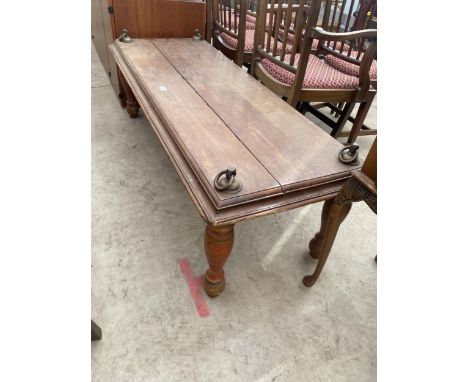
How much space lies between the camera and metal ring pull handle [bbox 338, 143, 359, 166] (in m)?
1.00

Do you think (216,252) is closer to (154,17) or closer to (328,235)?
(328,235)


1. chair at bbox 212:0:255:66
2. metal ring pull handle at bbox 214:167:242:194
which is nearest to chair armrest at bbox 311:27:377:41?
chair at bbox 212:0:255:66

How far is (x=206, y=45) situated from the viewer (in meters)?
1.92

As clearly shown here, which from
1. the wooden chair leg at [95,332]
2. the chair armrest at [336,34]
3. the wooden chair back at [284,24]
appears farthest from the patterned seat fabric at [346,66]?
the wooden chair leg at [95,332]

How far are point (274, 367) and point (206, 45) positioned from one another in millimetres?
1759

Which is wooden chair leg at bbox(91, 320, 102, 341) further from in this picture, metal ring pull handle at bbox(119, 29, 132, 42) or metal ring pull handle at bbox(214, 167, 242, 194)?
Result: metal ring pull handle at bbox(119, 29, 132, 42)

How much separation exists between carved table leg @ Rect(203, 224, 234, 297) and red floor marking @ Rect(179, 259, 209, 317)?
39 mm

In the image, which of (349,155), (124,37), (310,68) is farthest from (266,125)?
(124,37)

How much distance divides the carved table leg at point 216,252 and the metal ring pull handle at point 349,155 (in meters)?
0.43

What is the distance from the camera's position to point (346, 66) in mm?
1893

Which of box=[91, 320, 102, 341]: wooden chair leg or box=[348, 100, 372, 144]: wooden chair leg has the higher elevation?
box=[348, 100, 372, 144]: wooden chair leg

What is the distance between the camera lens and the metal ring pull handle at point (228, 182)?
0.82 meters

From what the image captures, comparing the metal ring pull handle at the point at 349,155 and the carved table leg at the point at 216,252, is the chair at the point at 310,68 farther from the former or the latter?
the carved table leg at the point at 216,252

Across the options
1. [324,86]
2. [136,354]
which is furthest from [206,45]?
[136,354]
